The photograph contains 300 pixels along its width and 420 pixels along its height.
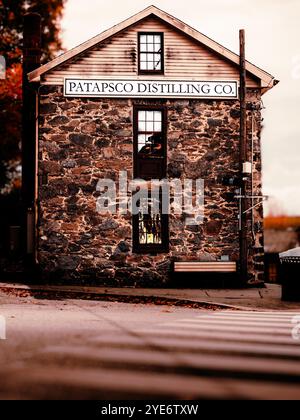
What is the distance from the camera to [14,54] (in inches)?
1272

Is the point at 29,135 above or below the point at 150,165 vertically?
above

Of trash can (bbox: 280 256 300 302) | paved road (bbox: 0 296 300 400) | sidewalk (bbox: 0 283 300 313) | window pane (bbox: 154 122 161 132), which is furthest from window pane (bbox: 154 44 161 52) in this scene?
paved road (bbox: 0 296 300 400)

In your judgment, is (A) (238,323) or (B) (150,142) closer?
(A) (238,323)

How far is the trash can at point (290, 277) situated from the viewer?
15.4m

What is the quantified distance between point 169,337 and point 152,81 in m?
12.1

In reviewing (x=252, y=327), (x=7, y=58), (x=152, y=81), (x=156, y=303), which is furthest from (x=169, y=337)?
(x=7, y=58)

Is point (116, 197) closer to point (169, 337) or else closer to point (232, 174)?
point (232, 174)

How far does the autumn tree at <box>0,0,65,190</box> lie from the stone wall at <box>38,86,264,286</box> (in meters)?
11.9

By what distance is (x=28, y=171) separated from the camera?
20.4 m

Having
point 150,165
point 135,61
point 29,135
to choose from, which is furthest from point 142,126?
point 29,135

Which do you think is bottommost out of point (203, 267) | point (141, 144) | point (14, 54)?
point (203, 267)

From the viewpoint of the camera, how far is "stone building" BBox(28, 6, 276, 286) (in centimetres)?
1938

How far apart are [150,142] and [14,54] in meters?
15.4

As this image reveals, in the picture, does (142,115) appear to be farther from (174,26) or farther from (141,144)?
(174,26)
